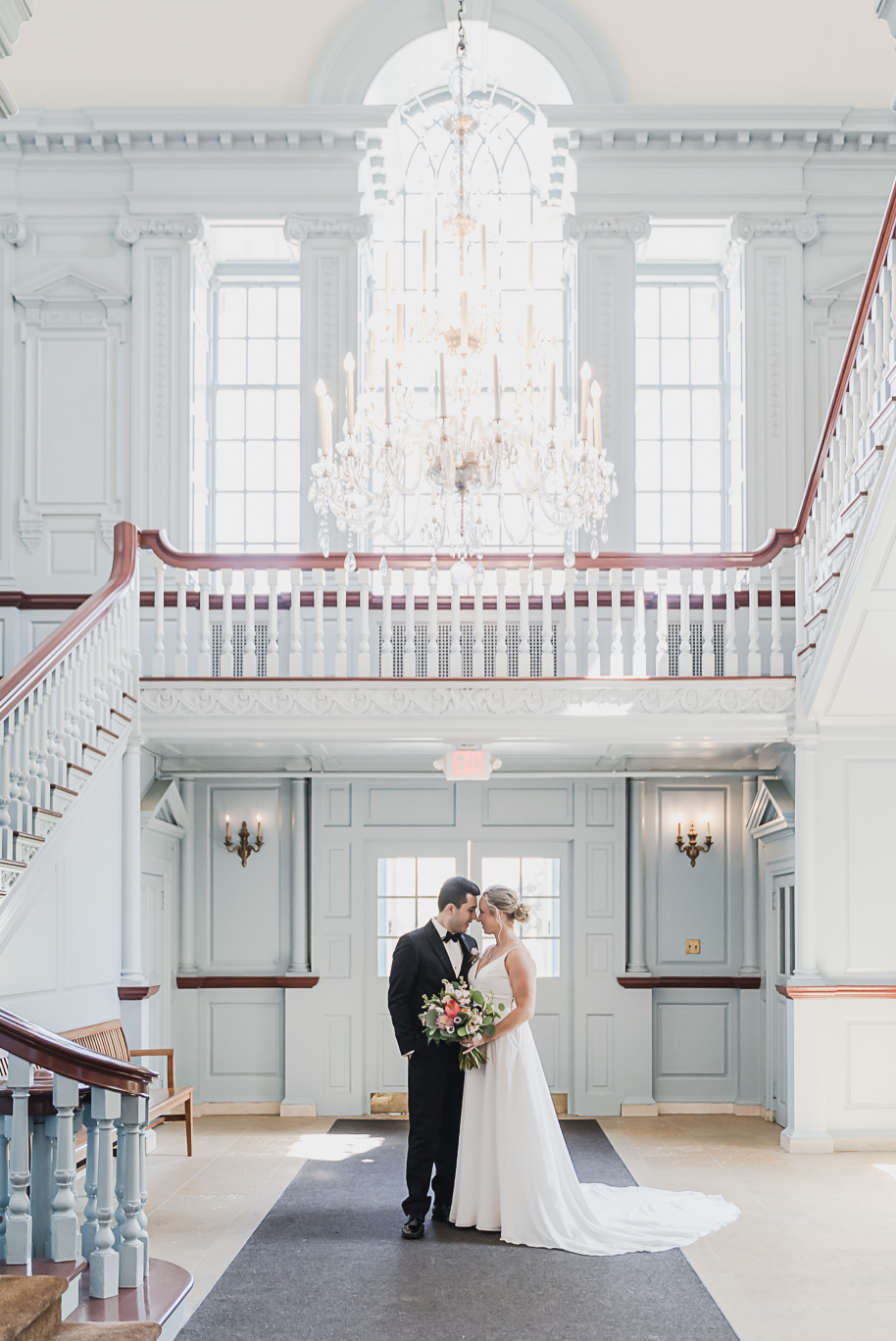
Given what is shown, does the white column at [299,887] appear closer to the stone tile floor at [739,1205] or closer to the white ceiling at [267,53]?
the stone tile floor at [739,1205]

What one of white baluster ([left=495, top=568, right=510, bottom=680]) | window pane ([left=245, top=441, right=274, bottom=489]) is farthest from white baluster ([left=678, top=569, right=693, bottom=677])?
window pane ([left=245, top=441, right=274, bottom=489])

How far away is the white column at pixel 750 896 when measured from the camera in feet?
34.0

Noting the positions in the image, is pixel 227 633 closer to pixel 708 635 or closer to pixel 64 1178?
pixel 708 635

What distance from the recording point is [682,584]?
28.2 ft

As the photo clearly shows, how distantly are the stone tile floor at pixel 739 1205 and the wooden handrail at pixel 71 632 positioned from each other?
2.56m

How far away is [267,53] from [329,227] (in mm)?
1429

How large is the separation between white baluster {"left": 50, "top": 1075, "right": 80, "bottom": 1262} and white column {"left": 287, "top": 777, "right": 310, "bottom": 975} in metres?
6.40

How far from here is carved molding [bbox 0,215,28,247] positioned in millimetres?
10812

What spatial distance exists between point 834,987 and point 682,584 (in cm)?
260

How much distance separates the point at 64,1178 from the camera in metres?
3.96

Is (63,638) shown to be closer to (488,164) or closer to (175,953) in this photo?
→ (175,953)

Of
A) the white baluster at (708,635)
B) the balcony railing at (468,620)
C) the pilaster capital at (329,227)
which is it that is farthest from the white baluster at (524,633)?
the pilaster capital at (329,227)

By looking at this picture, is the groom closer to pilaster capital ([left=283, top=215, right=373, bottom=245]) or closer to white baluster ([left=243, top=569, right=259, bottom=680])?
white baluster ([left=243, top=569, right=259, bottom=680])

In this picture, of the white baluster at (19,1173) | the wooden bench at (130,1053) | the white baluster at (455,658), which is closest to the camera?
the white baluster at (19,1173)
